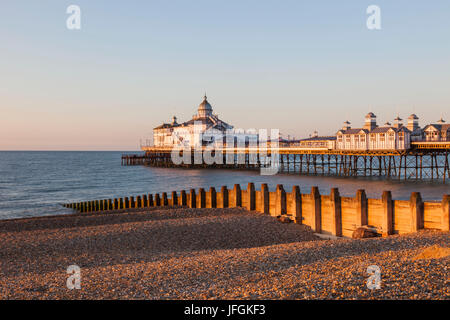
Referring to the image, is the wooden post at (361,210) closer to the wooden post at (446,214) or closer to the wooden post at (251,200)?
the wooden post at (446,214)

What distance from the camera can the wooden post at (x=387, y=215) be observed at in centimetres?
1526

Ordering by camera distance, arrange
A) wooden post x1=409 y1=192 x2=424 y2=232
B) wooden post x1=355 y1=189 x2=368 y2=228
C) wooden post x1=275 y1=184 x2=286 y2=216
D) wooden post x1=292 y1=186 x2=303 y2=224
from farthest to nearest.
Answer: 1. wooden post x1=275 y1=184 x2=286 y2=216
2. wooden post x1=292 y1=186 x2=303 y2=224
3. wooden post x1=355 y1=189 x2=368 y2=228
4. wooden post x1=409 y1=192 x2=424 y2=232

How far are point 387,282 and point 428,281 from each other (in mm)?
681

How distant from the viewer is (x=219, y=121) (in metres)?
117

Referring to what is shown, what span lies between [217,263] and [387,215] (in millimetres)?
8009

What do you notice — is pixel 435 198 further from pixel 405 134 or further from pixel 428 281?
pixel 428 281

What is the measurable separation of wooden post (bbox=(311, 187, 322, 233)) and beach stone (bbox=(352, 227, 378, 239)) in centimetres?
219

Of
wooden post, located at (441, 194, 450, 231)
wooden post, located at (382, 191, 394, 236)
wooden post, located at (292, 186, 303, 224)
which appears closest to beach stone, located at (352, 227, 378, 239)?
wooden post, located at (382, 191, 394, 236)

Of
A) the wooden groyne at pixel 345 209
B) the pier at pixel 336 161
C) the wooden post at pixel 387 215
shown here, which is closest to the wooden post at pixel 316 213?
the wooden groyne at pixel 345 209

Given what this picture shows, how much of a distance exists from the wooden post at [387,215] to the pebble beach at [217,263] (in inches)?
57.8

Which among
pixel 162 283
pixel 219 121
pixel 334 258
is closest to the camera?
pixel 162 283

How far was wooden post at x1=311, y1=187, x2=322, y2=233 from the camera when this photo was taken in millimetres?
17812

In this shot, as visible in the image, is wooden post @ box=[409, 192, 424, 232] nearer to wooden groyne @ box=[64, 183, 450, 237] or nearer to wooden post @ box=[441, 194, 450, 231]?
wooden groyne @ box=[64, 183, 450, 237]
